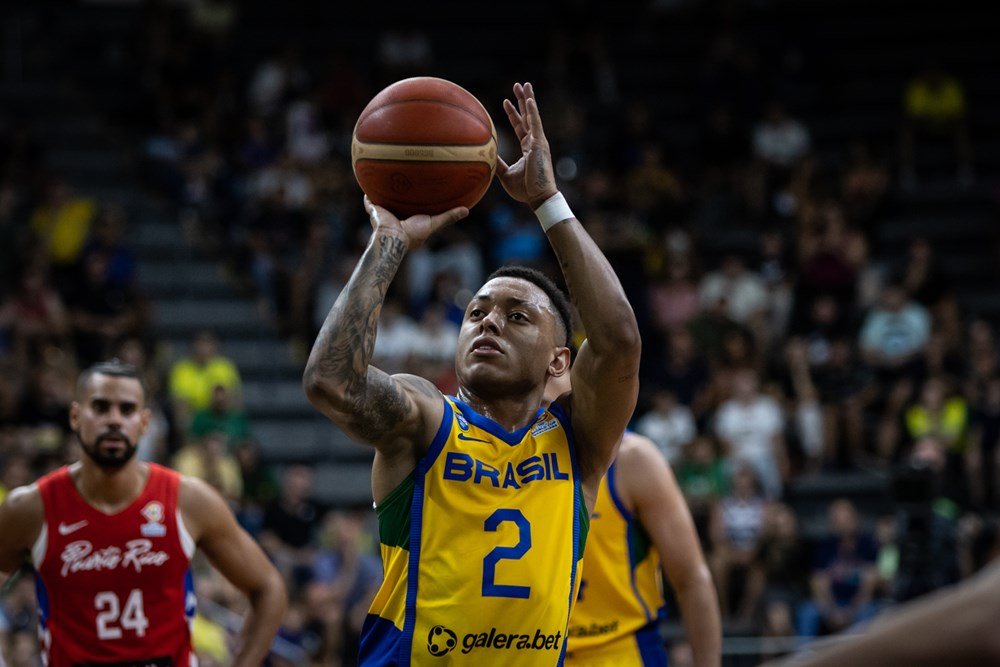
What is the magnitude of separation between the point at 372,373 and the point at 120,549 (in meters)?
2.34

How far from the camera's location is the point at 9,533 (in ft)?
19.1

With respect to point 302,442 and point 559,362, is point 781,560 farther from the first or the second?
point 559,362

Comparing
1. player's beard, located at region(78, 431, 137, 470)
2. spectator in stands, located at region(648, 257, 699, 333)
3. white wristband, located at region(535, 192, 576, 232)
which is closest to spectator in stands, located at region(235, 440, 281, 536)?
spectator in stands, located at region(648, 257, 699, 333)

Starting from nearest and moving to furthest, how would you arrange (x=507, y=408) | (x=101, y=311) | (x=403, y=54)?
1. (x=507, y=408)
2. (x=101, y=311)
3. (x=403, y=54)

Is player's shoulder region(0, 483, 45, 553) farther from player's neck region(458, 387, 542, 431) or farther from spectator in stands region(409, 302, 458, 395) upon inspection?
spectator in stands region(409, 302, 458, 395)

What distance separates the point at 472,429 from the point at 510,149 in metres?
13.2

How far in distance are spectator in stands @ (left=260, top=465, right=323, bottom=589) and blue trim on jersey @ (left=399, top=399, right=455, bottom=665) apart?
884 centimetres

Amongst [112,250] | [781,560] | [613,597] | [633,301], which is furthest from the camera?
[112,250]

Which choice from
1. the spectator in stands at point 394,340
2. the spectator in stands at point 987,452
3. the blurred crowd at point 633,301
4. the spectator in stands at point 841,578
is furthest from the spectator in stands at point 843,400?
the spectator in stands at point 394,340

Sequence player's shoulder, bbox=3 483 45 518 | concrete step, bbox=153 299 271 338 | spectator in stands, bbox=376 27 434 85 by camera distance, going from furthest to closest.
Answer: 1. spectator in stands, bbox=376 27 434 85
2. concrete step, bbox=153 299 271 338
3. player's shoulder, bbox=3 483 45 518

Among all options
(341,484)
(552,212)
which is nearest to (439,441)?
(552,212)

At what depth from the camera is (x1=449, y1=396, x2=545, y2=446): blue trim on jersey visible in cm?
442

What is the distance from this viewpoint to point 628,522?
18.8 ft

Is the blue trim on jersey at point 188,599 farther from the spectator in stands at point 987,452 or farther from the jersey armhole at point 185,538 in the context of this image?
the spectator in stands at point 987,452
